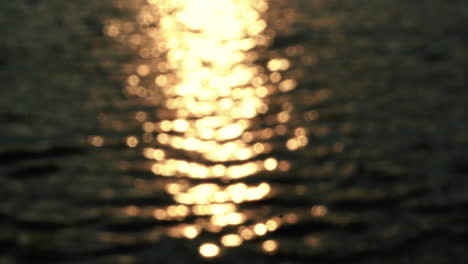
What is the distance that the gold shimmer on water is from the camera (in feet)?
50.4

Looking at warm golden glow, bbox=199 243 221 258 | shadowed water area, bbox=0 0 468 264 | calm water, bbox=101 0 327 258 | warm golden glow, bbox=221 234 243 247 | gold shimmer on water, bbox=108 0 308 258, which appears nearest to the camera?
warm golden glow, bbox=199 243 221 258

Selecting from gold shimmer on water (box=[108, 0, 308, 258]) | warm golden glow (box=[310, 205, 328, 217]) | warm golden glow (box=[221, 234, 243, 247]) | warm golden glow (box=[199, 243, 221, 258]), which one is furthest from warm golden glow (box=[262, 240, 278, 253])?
warm golden glow (box=[310, 205, 328, 217])

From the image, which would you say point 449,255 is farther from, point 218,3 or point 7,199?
point 218,3

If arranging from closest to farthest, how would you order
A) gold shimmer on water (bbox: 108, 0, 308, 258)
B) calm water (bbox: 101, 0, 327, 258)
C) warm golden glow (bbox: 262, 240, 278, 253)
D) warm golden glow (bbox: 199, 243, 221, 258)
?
warm golden glow (bbox: 199, 243, 221, 258), warm golden glow (bbox: 262, 240, 278, 253), calm water (bbox: 101, 0, 327, 258), gold shimmer on water (bbox: 108, 0, 308, 258)

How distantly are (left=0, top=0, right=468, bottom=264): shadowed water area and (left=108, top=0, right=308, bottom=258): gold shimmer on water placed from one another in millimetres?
63

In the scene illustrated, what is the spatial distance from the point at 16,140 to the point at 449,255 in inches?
432

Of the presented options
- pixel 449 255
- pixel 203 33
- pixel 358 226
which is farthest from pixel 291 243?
pixel 203 33

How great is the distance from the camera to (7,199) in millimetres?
15328

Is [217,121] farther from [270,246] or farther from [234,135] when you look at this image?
[270,246]

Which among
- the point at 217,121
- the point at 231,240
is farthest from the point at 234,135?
the point at 231,240

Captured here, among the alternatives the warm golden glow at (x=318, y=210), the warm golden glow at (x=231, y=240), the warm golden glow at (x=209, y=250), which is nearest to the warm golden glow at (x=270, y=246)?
the warm golden glow at (x=231, y=240)

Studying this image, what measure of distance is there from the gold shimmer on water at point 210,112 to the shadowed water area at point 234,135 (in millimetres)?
63

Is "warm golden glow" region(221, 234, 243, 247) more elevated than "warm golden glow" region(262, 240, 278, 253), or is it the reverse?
"warm golden glow" region(221, 234, 243, 247)

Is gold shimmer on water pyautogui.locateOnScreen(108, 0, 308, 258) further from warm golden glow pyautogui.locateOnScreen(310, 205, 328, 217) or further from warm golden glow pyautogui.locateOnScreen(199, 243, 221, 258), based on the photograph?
warm golden glow pyautogui.locateOnScreen(310, 205, 328, 217)
